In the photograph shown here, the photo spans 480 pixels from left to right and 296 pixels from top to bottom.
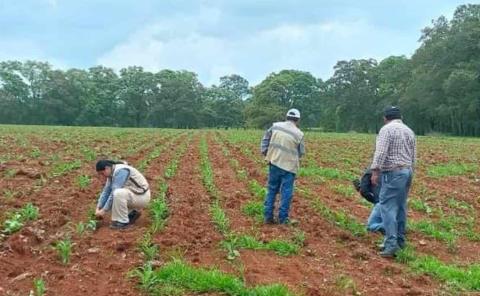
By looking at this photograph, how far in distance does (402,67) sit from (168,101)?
4421 centimetres

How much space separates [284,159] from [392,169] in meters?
2.02

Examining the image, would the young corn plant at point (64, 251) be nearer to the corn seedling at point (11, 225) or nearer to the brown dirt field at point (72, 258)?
the brown dirt field at point (72, 258)

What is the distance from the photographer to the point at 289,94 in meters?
108

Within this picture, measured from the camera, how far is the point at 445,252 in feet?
25.3

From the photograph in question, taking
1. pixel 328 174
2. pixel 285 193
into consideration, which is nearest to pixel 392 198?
pixel 285 193

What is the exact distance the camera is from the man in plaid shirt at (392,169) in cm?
732

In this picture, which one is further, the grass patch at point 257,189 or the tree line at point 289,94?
the tree line at point 289,94

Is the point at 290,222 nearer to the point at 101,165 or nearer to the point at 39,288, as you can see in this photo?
the point at 101,165

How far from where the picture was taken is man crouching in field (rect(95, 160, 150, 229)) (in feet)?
26.7

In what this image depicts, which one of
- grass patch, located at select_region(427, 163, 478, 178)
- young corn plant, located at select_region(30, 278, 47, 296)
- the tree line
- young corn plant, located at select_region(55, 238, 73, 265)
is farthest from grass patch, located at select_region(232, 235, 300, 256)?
the tree line

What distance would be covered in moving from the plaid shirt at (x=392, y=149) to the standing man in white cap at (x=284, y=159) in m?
1.78

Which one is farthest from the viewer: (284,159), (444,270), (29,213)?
(284,159)

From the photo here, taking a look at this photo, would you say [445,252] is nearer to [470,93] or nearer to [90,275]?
[90,275]

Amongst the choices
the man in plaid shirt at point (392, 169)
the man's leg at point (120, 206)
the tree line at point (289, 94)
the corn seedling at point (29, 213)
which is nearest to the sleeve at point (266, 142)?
the man in plaid shirt at point (392, 169)
